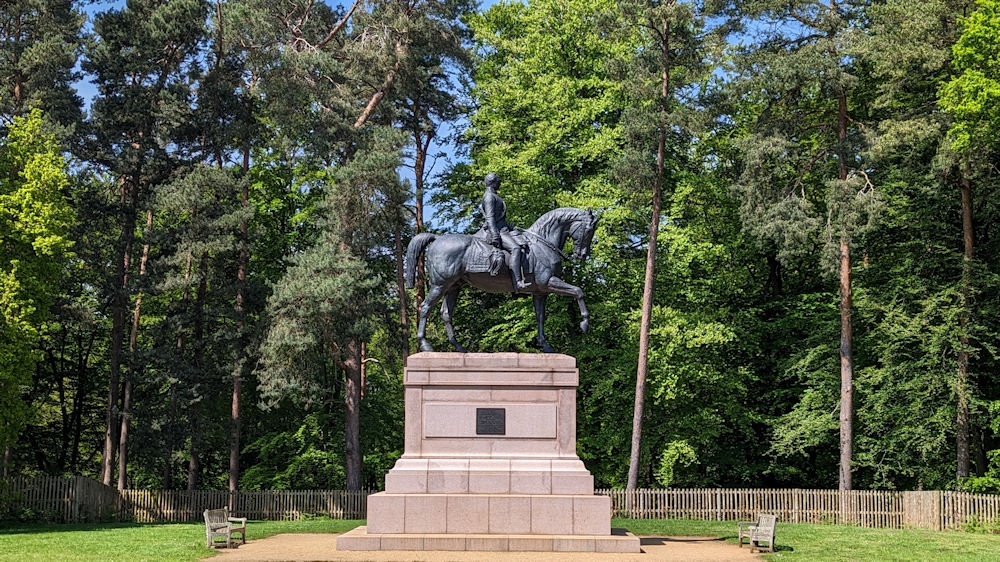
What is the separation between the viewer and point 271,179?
3947 centimetres

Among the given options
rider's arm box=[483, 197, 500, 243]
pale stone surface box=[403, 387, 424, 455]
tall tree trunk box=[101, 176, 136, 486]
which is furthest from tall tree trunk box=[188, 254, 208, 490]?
rider's arm box=[483, 197, 500, 243]

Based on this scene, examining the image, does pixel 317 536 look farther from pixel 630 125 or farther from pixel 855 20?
pixel 855 20

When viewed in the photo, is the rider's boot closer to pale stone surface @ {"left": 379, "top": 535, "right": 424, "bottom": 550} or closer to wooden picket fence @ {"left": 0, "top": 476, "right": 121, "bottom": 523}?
pale stone surface @ {"left": 379, "top": 535, "right": 424, "bottom": 550}

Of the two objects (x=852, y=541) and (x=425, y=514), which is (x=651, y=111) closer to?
(x=852, y=541)

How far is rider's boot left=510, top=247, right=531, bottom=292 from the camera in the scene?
1945 cm

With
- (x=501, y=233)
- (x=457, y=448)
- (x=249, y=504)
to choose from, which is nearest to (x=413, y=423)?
(x=457, y=448)

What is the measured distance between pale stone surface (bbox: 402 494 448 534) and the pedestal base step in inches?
22.6

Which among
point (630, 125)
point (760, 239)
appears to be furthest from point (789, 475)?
point (630, 125)

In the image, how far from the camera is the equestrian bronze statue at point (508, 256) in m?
19.6

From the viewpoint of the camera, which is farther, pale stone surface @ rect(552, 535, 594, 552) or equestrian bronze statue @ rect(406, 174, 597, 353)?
equestrian bronze statue @ rect(406, 174, 597, 353)

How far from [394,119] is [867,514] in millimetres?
18535

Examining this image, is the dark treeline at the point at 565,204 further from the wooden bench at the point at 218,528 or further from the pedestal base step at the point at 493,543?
the pedestal base step at the point at 493,543

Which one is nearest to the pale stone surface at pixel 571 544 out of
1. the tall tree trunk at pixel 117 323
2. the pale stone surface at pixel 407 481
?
the pale stone surface at pixel 407 481

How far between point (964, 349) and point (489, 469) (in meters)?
15.8
